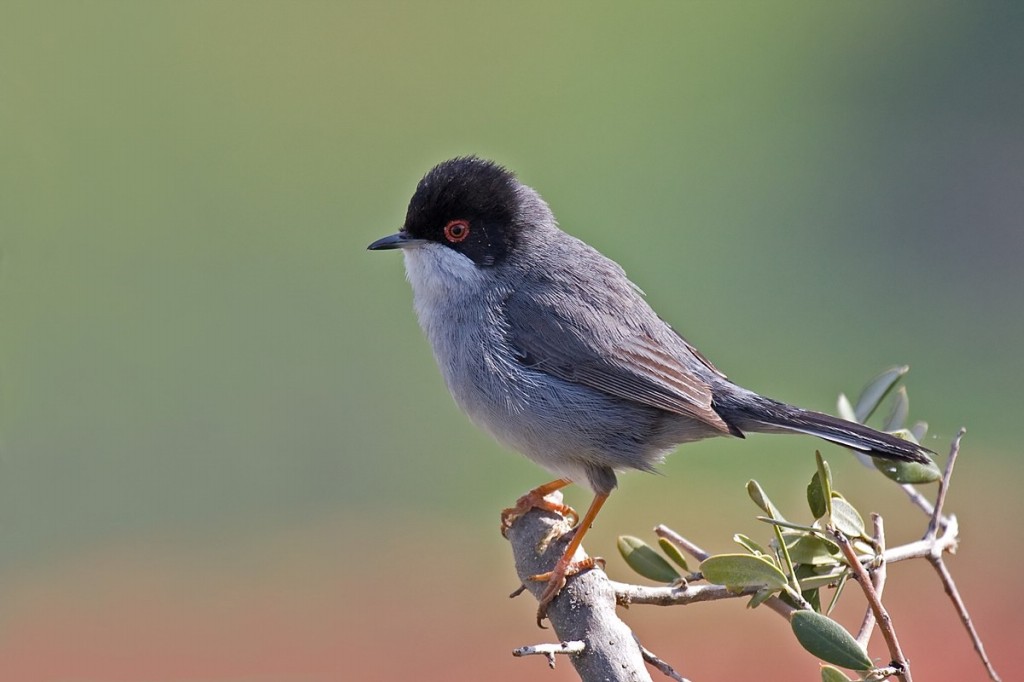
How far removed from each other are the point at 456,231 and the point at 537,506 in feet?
3.18

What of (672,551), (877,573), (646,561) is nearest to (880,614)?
(877,573)

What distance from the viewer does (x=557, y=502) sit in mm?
3727

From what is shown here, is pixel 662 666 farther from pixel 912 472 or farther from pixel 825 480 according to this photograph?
pixel 912 472

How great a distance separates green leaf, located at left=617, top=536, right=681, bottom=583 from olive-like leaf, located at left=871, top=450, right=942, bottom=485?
1.76 feet

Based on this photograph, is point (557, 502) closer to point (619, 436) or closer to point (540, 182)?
A: point (619, 436)

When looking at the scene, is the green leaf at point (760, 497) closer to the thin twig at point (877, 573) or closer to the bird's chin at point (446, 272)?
the thin twig at point (877, 573)

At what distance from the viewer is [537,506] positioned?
3.64 metres

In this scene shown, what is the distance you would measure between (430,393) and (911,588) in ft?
12.1

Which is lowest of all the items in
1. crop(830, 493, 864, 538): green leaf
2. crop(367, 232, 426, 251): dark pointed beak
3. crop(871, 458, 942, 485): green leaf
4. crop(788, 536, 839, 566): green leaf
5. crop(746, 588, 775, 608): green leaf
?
crop(746, 588, 775, 608): green leaf

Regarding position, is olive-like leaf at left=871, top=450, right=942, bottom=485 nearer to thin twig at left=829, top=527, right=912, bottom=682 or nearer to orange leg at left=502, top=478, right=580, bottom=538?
thin twig at left=829, top=527, right=912, bottom=682

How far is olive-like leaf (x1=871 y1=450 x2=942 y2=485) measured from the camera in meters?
2.53

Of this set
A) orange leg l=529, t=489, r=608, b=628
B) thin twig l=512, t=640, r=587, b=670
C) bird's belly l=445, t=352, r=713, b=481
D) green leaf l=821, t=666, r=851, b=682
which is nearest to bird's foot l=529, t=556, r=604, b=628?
orange leg l=529, t=489, r=608, b=628

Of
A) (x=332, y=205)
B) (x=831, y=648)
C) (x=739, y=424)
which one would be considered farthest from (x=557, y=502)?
(x=332, y=205)

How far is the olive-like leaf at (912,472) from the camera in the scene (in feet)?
8.29
